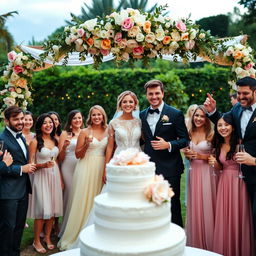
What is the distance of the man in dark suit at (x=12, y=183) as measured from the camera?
4.86m

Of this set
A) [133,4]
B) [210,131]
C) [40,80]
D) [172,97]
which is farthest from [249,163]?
[133,4]

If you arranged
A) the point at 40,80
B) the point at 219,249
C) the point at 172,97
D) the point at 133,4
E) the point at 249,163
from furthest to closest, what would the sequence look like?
the point at 133,4 < the point at 40,80 < the point at 172,97 < the point at 219,249 < the point at 249,163

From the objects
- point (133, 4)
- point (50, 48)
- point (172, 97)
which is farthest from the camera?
point (133, 4)

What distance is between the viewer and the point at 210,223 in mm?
5457

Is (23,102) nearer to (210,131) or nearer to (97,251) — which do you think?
(210,131)

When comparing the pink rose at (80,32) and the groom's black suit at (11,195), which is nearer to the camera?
the groom's black suit at (11,195)

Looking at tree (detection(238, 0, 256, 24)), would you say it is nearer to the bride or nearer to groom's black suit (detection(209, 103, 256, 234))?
the bride

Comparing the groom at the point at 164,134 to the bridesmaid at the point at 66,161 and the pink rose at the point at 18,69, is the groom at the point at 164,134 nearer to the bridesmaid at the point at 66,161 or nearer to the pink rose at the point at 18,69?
the bridesmaid at the point at 66,161

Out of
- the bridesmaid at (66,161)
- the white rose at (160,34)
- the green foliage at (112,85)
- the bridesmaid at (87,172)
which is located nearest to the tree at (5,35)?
the green foliage at (112,85)

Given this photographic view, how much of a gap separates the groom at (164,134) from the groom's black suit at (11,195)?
1.79 m

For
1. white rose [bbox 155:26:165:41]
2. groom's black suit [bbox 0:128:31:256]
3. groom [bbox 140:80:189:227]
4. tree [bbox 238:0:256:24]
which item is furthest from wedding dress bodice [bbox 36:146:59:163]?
tree [bbox 238:0:256:24]

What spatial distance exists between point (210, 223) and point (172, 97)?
1070 cm


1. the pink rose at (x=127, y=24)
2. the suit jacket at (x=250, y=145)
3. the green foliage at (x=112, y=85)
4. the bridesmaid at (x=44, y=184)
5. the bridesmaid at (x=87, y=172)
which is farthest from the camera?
the green foliage at (x=112, y=85)

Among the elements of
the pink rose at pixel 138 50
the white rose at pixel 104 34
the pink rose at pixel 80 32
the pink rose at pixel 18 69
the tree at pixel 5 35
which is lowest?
the pink rose at pixel 18 69
